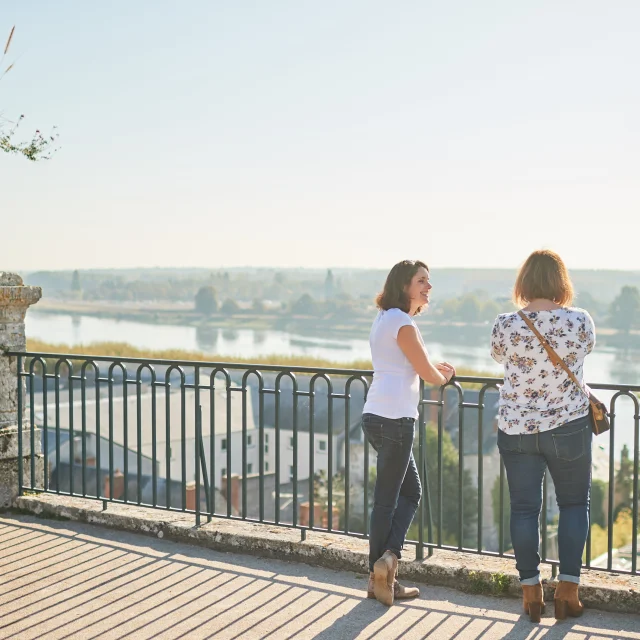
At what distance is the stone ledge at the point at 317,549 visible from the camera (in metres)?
4.61

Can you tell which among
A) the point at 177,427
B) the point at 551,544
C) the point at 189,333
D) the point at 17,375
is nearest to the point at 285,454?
the point at 177,427

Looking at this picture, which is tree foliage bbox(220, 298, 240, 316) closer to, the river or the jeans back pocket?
the river

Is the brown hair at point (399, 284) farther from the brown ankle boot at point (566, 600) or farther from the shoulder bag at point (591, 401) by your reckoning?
the brown ankle boot at point (566, 600)

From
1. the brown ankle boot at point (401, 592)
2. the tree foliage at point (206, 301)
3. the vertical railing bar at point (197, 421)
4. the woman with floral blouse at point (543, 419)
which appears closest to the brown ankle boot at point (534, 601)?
the woman with floral blouse at point (543, 419)

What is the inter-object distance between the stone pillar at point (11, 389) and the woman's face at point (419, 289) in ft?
11.5

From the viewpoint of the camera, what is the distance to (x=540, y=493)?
4336 millimetres

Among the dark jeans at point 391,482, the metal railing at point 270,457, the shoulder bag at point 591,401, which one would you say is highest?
the shoulder bag at point 591,401

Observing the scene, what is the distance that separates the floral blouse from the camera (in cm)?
411

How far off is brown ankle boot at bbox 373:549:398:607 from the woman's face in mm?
1364

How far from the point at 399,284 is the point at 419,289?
11 cm

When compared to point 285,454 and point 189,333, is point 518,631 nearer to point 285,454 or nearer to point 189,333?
point 285,454

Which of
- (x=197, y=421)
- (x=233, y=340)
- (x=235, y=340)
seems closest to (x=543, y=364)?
(x=197, y=421)

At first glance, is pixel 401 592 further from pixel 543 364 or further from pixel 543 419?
pixel 543 364

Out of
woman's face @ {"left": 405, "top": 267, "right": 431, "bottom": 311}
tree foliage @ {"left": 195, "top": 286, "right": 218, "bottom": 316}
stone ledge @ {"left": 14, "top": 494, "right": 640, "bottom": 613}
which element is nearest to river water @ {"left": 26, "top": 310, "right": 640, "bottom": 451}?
tree foliage @ {"left": 195, "top": 286, "right": 218, "bottom": 316}
